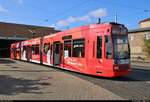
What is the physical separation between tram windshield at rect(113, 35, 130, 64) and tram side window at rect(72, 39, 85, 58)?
2801 mm

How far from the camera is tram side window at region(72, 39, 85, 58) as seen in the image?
1903 cm

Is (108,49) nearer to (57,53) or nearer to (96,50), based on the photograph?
(96,50)

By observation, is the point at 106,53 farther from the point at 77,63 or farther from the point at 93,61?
the point at 77,63

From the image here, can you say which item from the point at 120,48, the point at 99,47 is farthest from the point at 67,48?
the point at 120,48

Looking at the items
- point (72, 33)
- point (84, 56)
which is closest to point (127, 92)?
point (84, 56)

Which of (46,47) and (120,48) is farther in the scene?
(46,47)

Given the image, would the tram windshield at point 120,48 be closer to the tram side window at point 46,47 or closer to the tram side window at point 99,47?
the tram side window at point 99,47

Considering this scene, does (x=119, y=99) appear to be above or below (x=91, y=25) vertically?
below

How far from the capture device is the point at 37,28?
82.6 m

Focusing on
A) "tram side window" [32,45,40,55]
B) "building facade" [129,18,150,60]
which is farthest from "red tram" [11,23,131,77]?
"building facade" [129,18,150,60]

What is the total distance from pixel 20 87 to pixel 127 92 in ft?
14.5

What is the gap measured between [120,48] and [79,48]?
343cm

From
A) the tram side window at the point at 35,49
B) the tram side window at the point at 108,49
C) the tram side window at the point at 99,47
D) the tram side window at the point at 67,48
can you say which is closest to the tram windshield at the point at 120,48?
the tram side window at the point at 108,49

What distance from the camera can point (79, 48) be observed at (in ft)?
63.9
